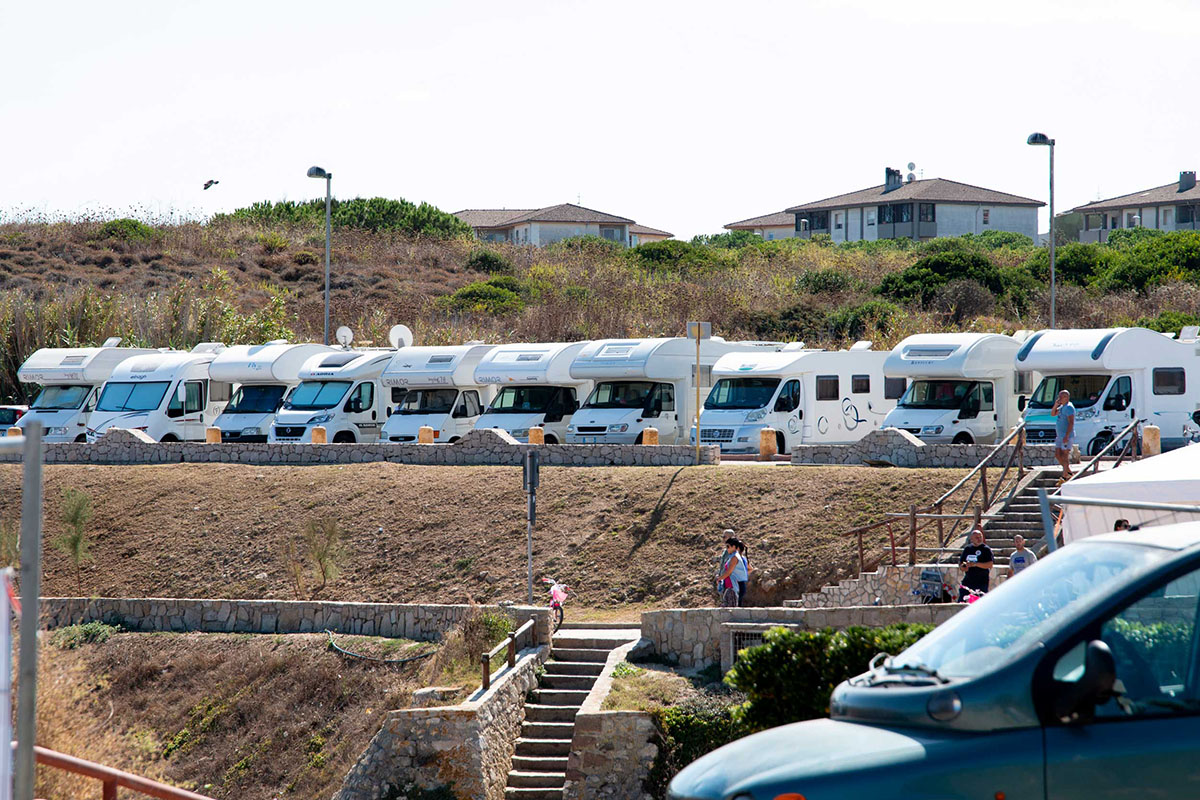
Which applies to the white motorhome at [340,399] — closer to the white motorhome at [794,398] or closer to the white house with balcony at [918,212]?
the white motorhome at [794,398]

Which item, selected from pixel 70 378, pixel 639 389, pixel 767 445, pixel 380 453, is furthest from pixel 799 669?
pixel 70 378

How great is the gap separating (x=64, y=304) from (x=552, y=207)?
1882 inches

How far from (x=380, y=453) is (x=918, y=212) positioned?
5735 cm

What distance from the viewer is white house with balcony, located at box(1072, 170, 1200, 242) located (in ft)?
258

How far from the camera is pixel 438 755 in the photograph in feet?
52.1

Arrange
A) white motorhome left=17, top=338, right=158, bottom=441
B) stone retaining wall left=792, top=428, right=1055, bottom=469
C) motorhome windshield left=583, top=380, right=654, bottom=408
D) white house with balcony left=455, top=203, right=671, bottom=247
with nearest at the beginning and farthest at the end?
stone retaining wall left=792, top=428, right=1055, bottom=469 → motorhome windshield left=583, top=380, right=654, bottom=408 → white motorhome left=17, top=338, right=158, bottom=441 → white house with balcony left=455, top=203, right=671, bottom=247

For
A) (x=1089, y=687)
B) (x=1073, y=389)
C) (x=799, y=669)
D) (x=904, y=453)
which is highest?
(x=1073, y=389)

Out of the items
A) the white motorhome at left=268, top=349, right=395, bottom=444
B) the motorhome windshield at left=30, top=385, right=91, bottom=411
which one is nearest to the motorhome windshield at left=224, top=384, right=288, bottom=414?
the white motorhome at left=268, top=349, right=395, bottom=444

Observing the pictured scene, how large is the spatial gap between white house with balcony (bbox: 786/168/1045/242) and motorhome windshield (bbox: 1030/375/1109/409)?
178 feet

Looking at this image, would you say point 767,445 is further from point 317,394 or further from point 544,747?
point 317,394

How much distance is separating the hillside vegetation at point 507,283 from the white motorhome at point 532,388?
11.0m

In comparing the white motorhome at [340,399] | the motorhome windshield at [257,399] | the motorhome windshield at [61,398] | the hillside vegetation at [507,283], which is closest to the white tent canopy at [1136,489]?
the white motorhome at [340,399]

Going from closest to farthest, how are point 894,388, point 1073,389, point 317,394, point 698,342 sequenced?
1. point 1073,389
2. point 698,342
3. point 894,388
4. point 317,394

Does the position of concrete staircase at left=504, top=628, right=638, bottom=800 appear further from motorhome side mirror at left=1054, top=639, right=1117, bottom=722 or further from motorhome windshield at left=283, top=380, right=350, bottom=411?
motorhome windshield at left=283, top=380, right=350, bottom=411
